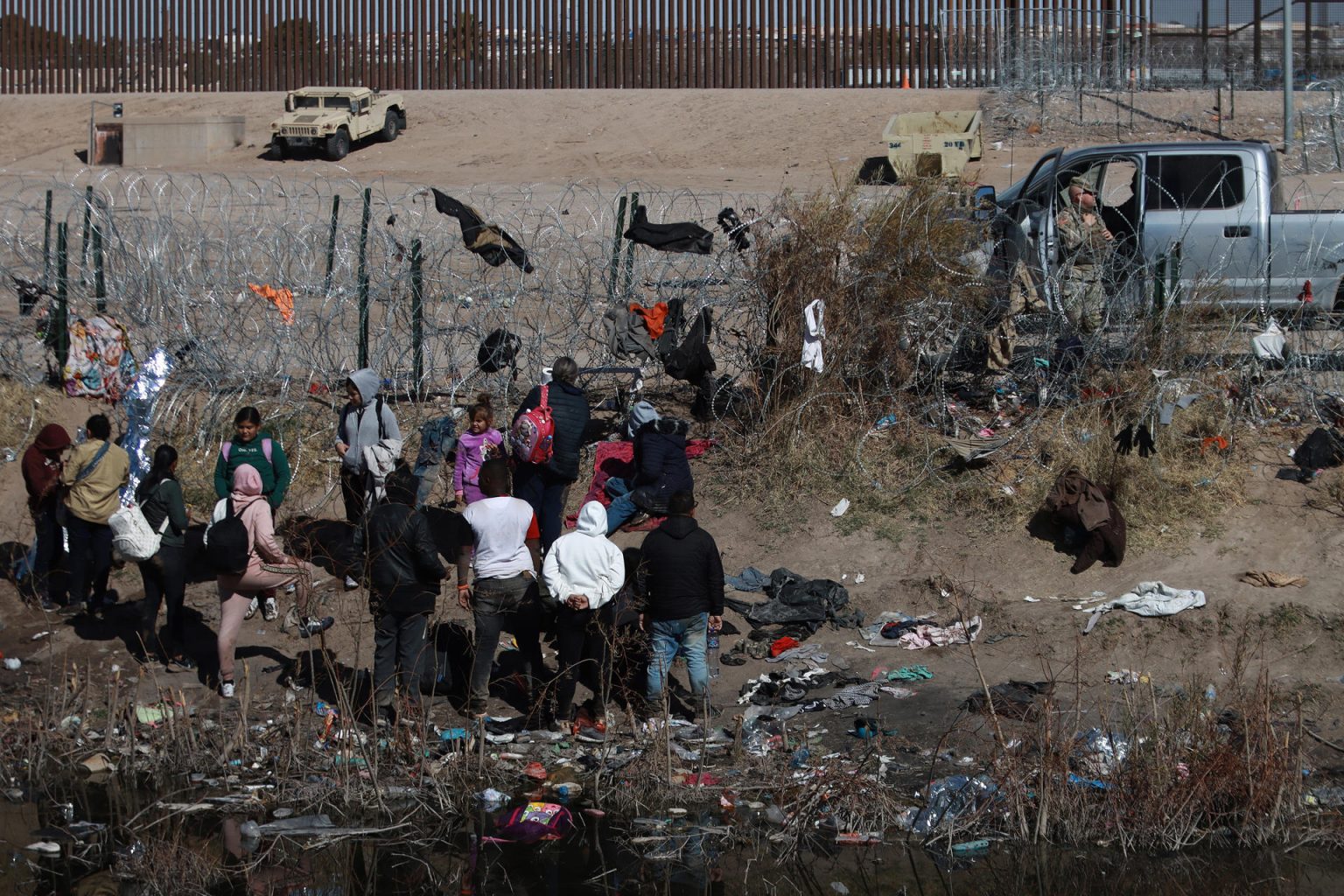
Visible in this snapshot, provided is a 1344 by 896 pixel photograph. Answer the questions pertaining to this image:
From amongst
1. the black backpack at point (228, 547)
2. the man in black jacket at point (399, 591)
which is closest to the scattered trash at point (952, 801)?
the man in black jacket at point (399, 591)

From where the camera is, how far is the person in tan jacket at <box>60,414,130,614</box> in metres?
8.98

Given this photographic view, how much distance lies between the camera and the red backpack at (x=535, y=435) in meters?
8.84

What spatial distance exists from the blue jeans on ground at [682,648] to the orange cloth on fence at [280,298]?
4.93m

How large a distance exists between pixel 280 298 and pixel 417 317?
3.47 feet

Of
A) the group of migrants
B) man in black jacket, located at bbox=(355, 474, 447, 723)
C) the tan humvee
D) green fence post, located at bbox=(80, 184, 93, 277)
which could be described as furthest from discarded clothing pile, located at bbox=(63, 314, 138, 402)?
the tan humvee

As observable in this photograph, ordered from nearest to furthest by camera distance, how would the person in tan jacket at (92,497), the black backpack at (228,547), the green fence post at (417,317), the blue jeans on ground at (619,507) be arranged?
1. the black backpack at (228,547)
2. the person in tan jacket at (92,497)
3. the blue jeans on ground at (619,507)
4. the green fence post at (417,317)

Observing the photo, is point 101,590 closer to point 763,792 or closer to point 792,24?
point 763,792

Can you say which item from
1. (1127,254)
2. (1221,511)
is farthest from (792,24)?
(1221,511)

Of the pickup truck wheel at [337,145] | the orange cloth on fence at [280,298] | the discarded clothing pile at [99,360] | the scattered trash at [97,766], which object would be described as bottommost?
the scattered trash at [97,766]

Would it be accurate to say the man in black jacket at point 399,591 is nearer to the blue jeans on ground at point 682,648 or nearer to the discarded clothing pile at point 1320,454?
the blue jeans on ground at point 682,648

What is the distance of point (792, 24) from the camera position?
31.7 metres

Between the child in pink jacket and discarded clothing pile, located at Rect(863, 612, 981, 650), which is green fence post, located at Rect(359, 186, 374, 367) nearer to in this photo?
the child in pink jacket

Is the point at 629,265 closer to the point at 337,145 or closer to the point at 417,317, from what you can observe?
the point at 417,317

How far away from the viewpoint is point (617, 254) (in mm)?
11422
